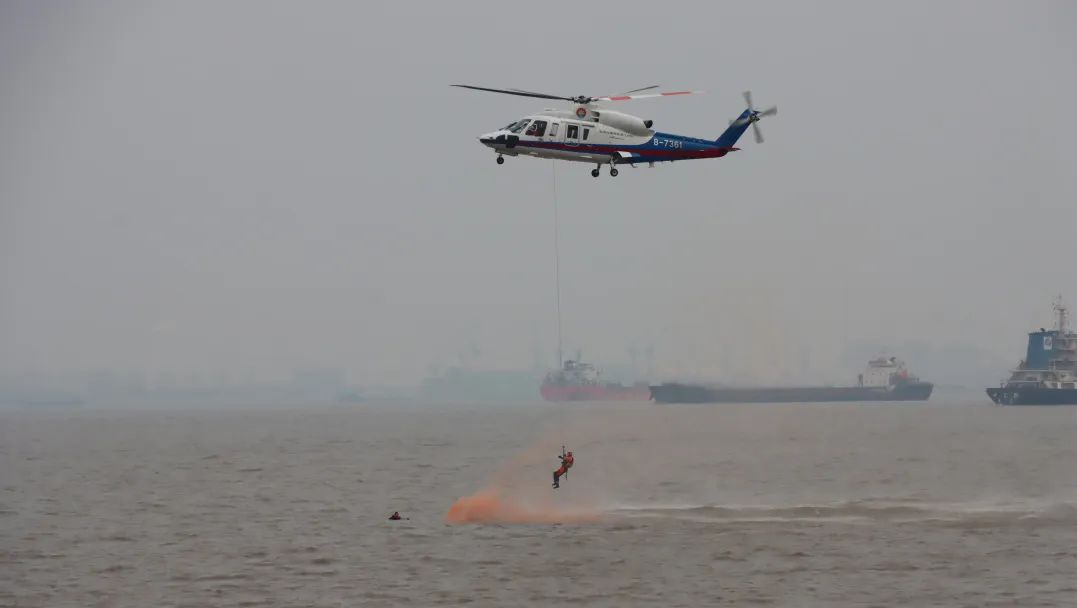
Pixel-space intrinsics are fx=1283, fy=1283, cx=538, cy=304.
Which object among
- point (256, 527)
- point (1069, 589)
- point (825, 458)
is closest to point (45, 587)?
point (256, 527)

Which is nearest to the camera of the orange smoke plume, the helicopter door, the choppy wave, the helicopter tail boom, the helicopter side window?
the helicopter side window

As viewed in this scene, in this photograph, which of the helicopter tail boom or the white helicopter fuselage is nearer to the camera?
the white helicopter fuselage

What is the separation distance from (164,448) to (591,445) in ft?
163

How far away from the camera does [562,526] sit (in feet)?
180

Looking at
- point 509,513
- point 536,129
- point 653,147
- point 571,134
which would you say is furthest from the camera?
point 509,513

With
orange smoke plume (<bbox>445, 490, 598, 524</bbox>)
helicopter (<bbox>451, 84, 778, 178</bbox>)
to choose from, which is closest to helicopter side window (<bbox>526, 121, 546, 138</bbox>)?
helicopter (<bbox>451, 84, 778, 178</bbox>)

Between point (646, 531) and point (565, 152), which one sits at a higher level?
point (565, 152)

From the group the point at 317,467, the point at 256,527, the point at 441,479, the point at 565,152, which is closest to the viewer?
the point at 565,152

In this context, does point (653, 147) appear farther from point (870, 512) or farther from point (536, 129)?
point (870, 512)

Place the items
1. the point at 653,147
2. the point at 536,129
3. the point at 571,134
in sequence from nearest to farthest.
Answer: the point at 536,129
the point at 571,134
the point at 653,147

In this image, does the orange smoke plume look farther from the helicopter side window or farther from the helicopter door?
the helicopter side window

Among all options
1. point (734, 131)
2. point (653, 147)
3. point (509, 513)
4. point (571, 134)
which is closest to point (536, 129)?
point (571, 134)

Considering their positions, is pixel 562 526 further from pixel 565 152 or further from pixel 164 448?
pixel 164 448

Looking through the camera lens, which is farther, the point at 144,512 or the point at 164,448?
the point at 164,448
